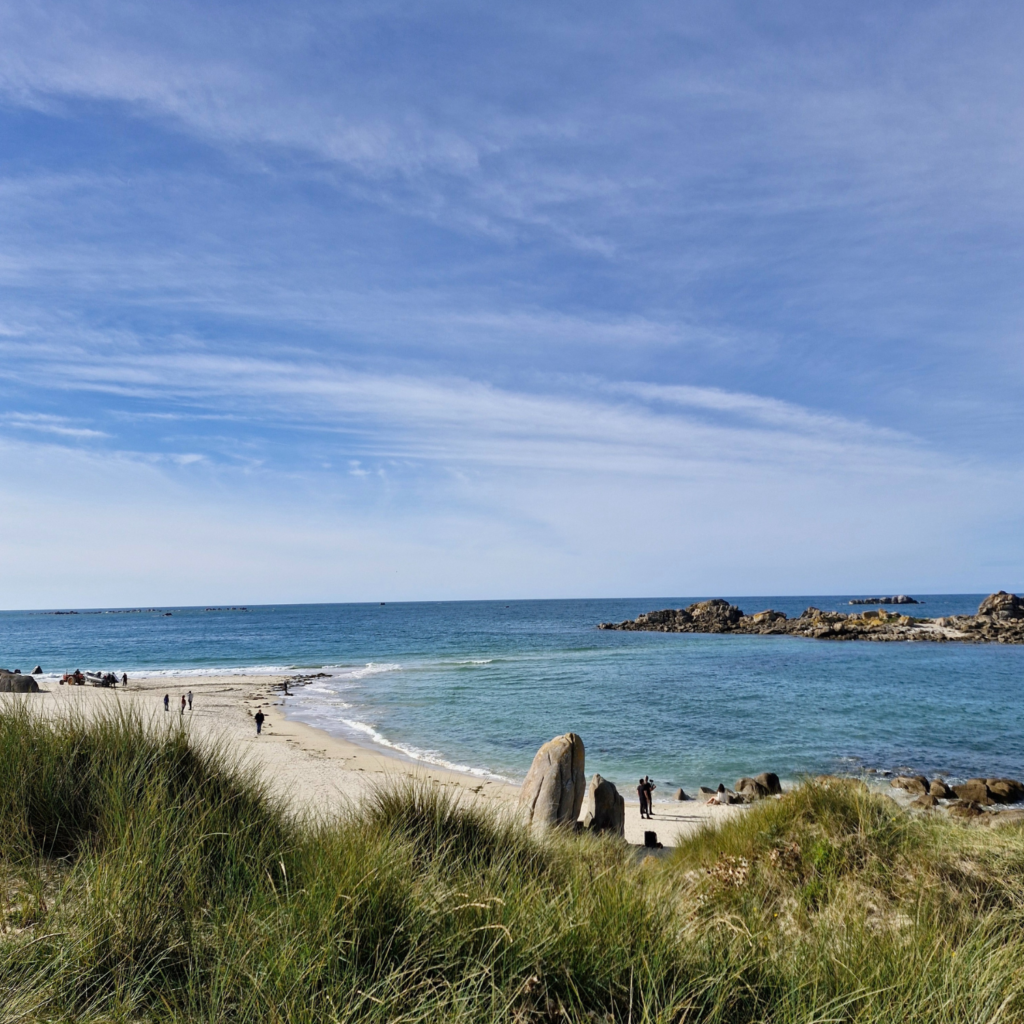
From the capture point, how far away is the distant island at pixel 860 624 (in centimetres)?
7281

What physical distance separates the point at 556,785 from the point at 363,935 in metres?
8.70

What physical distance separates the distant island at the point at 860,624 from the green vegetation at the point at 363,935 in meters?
78.8

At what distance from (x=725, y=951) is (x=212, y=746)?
203 inches

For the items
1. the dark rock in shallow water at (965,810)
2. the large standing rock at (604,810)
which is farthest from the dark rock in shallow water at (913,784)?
the large standing rock at (604,810)

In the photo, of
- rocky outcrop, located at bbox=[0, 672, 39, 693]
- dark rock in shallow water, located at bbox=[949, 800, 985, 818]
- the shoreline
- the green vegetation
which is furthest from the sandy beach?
dark rock in shallow water, located at bbox=[949, 800, 985, 818]

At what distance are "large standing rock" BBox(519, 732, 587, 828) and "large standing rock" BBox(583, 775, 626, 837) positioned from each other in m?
0.97

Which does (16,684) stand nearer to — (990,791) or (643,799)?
(643,799)

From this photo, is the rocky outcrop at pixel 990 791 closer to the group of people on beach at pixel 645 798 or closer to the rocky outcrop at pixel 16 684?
the group of people on beach at pixel 645 798

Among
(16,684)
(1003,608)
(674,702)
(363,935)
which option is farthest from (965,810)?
(1003,608)

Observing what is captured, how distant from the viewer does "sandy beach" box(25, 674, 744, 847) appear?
7914 mm

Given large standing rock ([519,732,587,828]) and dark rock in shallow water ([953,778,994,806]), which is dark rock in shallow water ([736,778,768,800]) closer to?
dark rock in shallow water ([953,778,994,806])

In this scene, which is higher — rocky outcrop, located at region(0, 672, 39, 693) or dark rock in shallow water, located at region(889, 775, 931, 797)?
rocky outcrop, located at region(0, 672, 39, 693)

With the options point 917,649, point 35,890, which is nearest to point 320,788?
point 35,890

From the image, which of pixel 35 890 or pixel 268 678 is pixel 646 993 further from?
pixel 268 678
